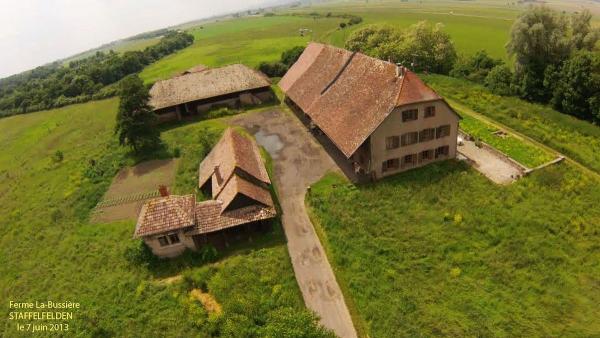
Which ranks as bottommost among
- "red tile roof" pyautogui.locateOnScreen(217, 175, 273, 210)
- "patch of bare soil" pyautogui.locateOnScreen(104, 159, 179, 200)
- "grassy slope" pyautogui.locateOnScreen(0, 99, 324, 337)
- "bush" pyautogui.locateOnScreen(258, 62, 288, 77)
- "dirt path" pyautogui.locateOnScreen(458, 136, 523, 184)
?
"grassy slope" pyautogui.locateOnScreen(0, 99, 324, 337)

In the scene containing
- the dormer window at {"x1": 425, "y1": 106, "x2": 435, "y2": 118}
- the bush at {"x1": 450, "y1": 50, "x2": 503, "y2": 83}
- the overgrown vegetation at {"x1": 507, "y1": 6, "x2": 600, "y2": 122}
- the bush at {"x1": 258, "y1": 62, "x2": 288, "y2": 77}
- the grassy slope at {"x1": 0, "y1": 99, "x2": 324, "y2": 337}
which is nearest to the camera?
the grassy slope at {"x1": 0, "y1": 99, "x2": 324, "y2": 337}

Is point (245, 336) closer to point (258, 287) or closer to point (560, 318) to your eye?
point (258, 287)

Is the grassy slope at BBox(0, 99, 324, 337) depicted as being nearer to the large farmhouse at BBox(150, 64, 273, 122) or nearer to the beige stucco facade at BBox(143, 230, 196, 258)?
the beige stucco facade at BBox(143, 230, 196, 258)

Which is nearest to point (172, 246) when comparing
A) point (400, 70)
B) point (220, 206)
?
point (220, 206)

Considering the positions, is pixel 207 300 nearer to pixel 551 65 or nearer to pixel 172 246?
pixel 172 246

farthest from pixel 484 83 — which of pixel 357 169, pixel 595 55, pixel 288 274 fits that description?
pixel 288 274

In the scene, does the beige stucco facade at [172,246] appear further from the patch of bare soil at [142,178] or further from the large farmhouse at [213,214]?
the patch of bare soil at [142,178]

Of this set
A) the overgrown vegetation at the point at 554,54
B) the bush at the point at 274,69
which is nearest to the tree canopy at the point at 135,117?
the bush at the point at 274,69

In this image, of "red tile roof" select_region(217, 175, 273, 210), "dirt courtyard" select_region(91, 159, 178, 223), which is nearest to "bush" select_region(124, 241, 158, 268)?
"red tile roof" select_region(217, 175, 273, 210)
